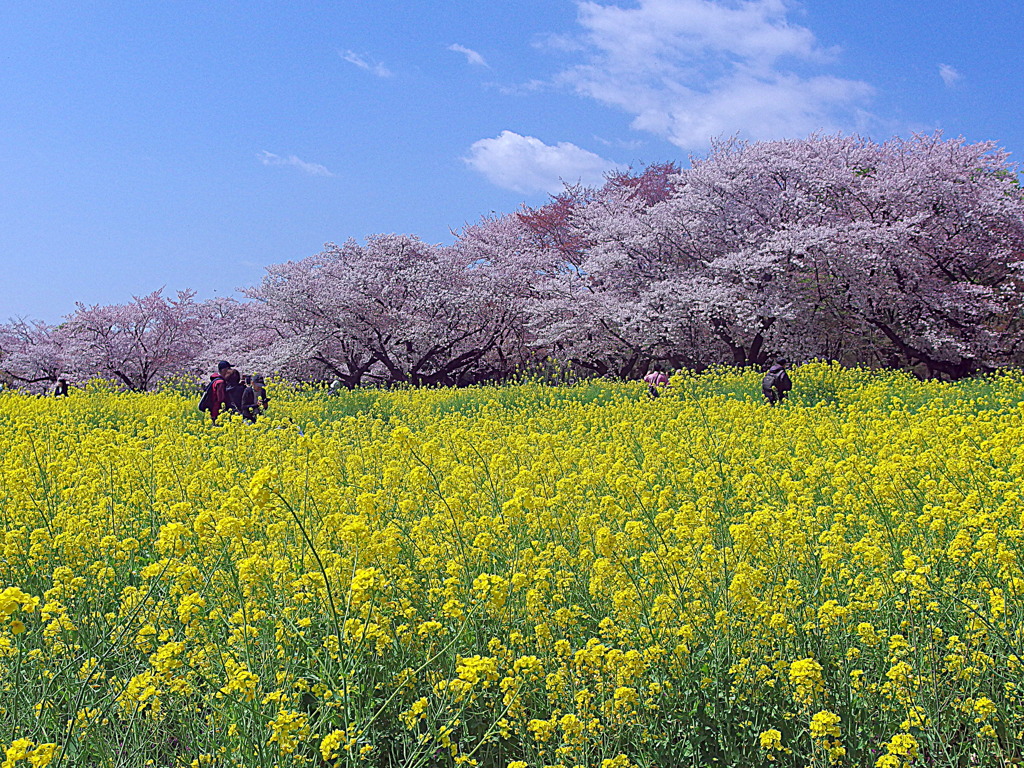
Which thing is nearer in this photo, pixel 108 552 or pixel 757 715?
pixel 757 715

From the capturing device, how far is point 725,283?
80.2ft

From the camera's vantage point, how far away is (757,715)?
9.72 ft

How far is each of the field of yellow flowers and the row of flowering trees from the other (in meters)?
19.6

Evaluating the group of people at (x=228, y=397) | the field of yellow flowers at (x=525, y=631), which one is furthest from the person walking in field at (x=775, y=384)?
the group of people at (x=228, y=397)

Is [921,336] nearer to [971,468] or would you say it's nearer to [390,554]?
[971,468]

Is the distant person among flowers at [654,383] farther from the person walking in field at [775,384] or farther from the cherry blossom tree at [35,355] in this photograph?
the cherry blossom tree at [35,355]

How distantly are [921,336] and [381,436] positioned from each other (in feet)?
66.5

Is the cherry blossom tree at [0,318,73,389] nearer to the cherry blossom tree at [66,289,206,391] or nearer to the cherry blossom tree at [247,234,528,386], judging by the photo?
the cherry blossom tree at [66,289,206,391]

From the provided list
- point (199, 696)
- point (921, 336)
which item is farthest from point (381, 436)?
point (921, 336)

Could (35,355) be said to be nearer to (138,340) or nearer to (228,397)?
(138,340)

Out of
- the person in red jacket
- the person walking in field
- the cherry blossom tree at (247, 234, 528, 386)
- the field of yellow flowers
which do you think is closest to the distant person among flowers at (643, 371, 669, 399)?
the person walking in field

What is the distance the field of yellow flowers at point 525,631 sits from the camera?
2.78 meters

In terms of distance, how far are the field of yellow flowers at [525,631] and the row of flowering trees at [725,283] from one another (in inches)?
772

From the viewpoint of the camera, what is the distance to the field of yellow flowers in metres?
2.78
